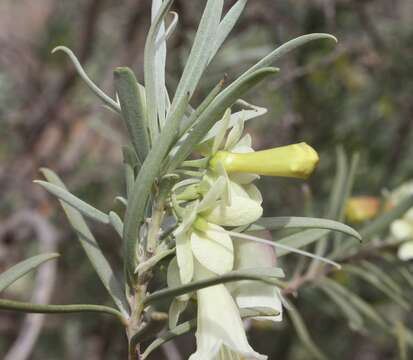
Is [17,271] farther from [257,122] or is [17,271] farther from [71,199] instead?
[257,122]

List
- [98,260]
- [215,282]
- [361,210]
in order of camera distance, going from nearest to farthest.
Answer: [215,282] → [98,260] → [361,210]

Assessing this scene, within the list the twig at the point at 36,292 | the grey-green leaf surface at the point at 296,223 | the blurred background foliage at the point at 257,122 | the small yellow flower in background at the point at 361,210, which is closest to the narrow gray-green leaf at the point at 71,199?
the grey-green leaf surface at the point at 296,223

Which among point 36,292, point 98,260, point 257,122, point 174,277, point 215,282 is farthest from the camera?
point 257,122

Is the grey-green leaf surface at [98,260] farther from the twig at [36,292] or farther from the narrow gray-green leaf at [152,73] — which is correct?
the twig at [36,292]

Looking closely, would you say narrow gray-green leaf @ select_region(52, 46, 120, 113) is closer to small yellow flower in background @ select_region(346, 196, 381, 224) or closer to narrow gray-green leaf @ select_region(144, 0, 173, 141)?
narrow gray-green leaf @ select_region(144, 0, 173, 141)

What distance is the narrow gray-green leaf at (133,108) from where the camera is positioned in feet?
1.77

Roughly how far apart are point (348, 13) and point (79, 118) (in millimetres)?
1026

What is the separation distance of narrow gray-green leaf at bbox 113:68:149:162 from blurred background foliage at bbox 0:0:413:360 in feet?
3.31

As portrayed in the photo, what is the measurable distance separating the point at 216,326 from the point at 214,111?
0.64 feet

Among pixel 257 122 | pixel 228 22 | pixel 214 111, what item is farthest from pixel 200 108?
pixel 257 122

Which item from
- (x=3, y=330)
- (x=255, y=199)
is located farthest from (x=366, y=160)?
(x=255, y=199)

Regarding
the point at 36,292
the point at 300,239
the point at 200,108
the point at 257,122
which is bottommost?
the point at 257,122

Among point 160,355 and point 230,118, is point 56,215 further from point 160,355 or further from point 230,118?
point 230,118

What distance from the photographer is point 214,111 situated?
1.78 feet
